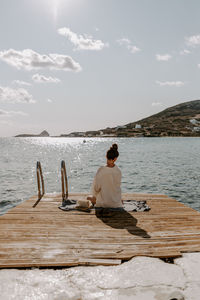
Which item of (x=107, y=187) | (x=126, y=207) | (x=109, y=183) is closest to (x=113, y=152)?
(x=109, y=183)

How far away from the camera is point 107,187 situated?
24.2ft

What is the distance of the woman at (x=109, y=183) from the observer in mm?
7259

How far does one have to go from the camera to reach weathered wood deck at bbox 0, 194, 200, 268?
4.43 metres

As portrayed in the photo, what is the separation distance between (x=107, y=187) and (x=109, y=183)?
0.57 ft

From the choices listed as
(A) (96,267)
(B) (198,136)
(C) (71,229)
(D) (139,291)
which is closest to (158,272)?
(D) (139,291)

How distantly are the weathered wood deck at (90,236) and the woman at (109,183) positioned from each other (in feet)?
1.59

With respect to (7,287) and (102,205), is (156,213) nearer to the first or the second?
(102,205)

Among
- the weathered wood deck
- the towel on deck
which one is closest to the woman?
the towel on deck

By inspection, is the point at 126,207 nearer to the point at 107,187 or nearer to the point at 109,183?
the point at 107,187

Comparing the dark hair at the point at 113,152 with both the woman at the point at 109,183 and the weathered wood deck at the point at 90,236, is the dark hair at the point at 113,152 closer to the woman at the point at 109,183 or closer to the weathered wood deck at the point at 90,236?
the woman at the point at 109,183

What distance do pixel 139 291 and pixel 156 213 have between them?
441 cm

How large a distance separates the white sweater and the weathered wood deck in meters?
0.48

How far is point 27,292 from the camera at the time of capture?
3.33 m

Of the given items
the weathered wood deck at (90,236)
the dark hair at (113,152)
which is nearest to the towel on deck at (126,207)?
the weathered wood deck at (90,236)
